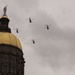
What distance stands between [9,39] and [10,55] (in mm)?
4347

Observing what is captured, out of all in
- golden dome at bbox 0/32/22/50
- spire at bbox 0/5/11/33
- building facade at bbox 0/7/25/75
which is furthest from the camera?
spire at bbox 0/5/11/33

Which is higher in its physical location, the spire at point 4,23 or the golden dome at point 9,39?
the spire at point 4,23

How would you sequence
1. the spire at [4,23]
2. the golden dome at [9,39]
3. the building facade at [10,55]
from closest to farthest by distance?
the building facade at [10,55] < the golden dome at [9,39] < the spire at [4,23]

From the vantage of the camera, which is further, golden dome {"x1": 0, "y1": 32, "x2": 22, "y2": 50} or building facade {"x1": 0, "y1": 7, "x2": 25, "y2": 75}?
golden dome {"x1": 0, "y1": 32, "x2": 22, "y2": 50}

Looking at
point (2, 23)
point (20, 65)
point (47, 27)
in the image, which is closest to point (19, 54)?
point (20, 65)

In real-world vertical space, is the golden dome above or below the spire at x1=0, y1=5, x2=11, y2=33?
below

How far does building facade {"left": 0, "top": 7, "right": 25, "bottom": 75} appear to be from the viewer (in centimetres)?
11344

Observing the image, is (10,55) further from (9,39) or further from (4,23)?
(4,23)

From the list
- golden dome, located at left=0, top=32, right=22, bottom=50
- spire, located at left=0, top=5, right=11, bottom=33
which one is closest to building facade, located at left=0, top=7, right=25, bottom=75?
golden dome, located at left=0, top=32, right=22, bottom=50

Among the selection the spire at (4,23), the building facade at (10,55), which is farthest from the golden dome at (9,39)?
the spire at (4,23)

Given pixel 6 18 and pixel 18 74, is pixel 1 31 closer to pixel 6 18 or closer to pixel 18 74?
pixel 6 18

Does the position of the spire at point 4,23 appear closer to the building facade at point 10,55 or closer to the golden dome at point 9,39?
the building facade at point 10,55

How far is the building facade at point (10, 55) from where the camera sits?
113 meters

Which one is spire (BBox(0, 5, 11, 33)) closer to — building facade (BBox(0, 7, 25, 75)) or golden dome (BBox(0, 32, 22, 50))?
building facade (BBox(0, 7, 25, 75))
